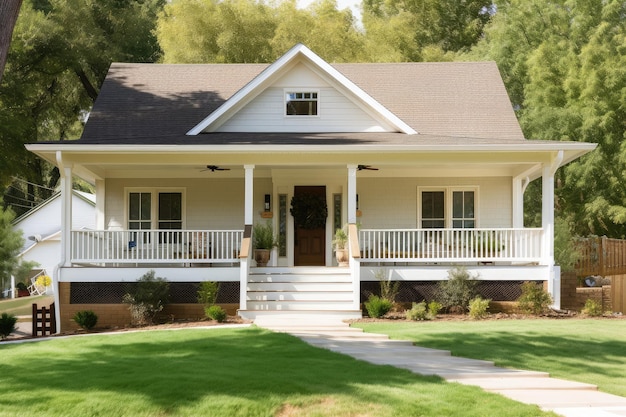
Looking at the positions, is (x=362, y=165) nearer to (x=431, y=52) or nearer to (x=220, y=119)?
(x=220, y=119)

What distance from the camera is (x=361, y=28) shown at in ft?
148

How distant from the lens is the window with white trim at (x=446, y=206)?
2162 cm

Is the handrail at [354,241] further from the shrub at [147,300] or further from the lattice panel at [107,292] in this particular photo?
the shrub at [147,300]

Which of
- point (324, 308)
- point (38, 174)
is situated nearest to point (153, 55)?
point (38, 174)

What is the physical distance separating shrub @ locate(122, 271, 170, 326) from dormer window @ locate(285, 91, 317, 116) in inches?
235

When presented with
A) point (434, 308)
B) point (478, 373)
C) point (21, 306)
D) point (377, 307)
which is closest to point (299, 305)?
point (377, 307)

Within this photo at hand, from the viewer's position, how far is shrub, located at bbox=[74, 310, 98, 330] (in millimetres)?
17234

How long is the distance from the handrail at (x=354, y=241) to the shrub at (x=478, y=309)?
2.54 m

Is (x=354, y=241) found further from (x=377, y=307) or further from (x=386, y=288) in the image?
(x=377, y=307)

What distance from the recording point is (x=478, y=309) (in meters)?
17.2

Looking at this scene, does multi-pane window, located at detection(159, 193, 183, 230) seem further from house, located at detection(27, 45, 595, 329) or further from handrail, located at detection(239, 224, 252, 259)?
handrail, located at detection(239, 224, 252, 259)

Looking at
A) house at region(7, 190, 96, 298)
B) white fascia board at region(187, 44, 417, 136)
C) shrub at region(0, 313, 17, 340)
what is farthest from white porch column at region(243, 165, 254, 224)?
house at region(7, 190, 96, 298)

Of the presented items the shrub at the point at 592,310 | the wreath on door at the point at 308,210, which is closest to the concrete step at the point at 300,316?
the wreath on door at the point at 308,210

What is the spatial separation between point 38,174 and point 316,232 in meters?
22.0
